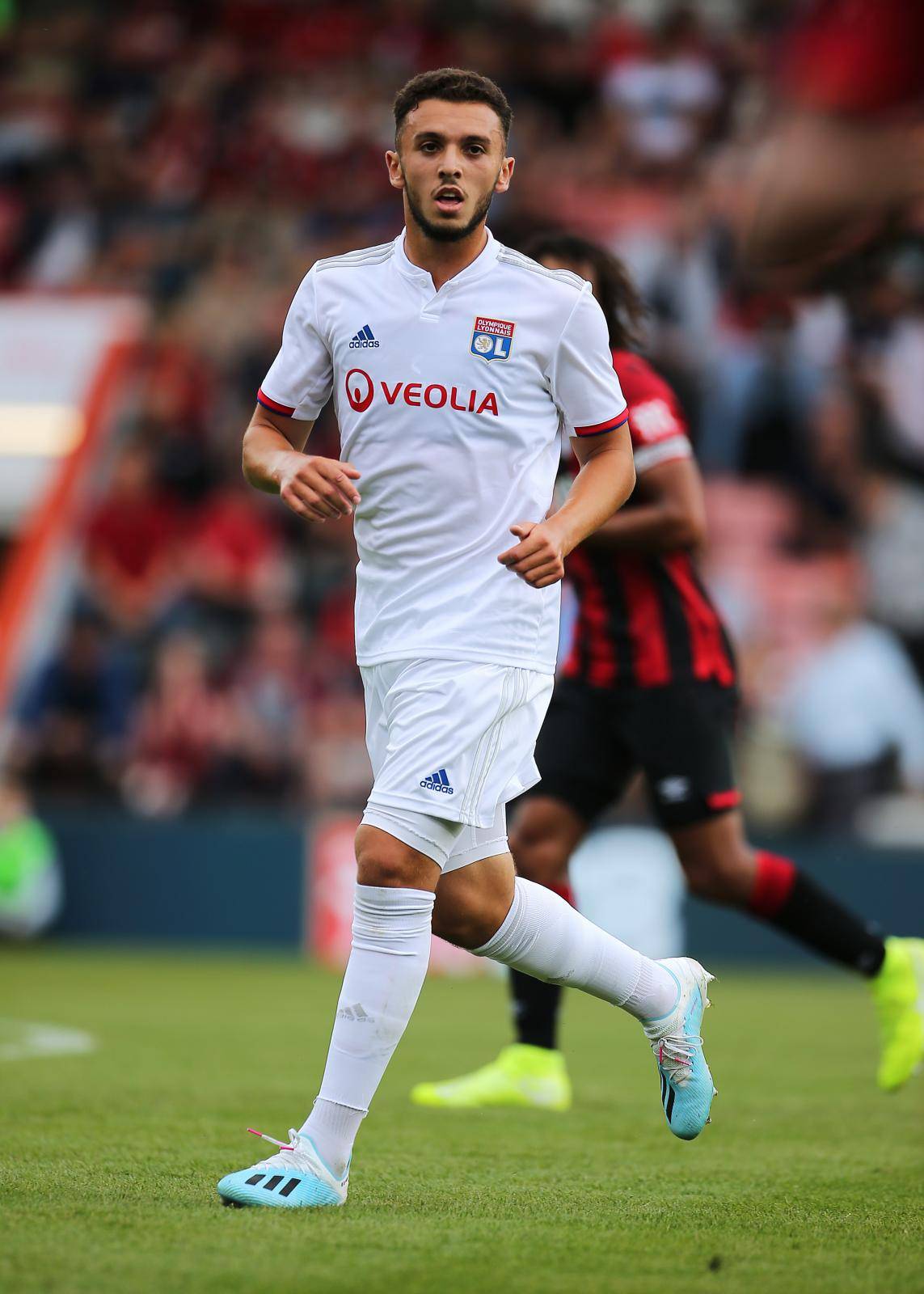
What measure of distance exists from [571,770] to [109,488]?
893 cm

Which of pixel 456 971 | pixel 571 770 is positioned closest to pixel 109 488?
pixel 456 971

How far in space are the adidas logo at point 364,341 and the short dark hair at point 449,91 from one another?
420mm

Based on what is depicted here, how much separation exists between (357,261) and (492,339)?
367 mm

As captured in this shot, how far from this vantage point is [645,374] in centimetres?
572

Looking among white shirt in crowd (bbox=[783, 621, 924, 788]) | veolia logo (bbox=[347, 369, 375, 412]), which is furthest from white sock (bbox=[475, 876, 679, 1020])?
white shirt in crowd (bbox=[783, 621, 924, 788])

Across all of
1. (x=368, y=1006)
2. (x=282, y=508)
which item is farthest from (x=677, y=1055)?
(x=282, y=508)

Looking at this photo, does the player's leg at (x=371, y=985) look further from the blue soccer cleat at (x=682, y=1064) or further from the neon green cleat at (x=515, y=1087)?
the neon green cleat at (x=515, y=1087)

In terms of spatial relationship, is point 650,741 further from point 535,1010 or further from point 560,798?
point 535,1010

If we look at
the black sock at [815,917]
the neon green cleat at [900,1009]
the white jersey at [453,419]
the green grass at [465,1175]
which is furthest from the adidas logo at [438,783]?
the neon green cleat at [900,1009]

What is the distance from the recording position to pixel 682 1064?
434 centimetres

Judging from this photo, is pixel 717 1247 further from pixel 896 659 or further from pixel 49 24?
pixel 49 24

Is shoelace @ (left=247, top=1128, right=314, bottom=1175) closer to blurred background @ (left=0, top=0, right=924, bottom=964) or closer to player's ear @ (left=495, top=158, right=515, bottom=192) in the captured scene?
player's ear @ (left=495, top=158, right=515, bottom=192)

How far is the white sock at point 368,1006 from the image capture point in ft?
12.8

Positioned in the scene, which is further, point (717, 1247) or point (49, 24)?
point (49, 24)
